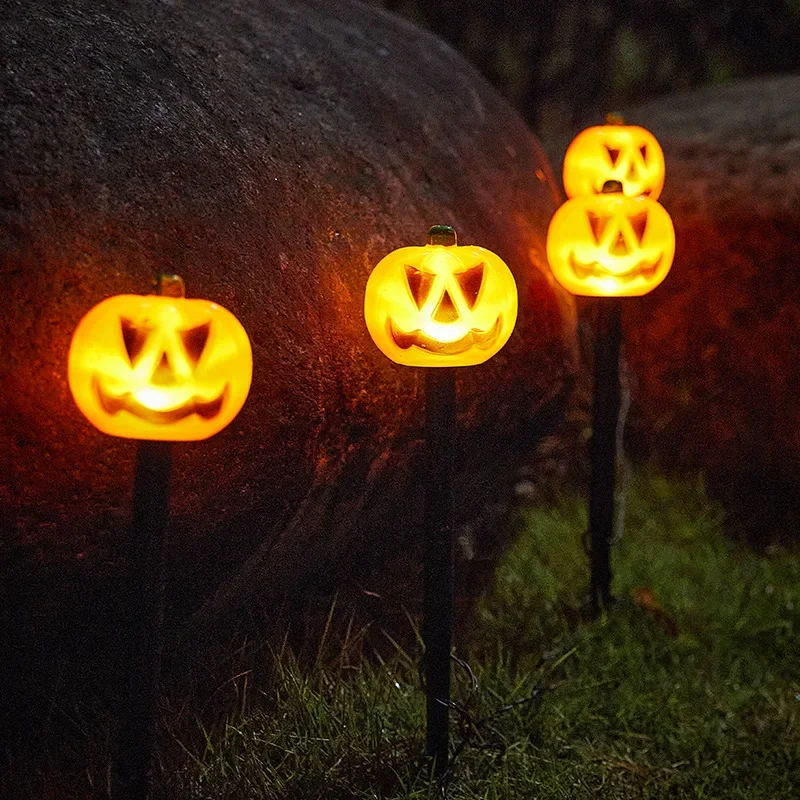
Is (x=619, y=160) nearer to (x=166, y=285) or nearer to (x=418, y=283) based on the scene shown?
(x=418, y=283)

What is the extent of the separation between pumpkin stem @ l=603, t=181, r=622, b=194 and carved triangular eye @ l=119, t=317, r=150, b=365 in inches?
72.4

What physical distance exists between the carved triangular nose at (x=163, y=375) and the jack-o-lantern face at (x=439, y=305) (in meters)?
0.65

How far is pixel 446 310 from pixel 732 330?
2772 millimetres

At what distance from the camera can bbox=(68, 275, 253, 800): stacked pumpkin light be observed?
192 cm

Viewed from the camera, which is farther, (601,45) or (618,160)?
(601,45)

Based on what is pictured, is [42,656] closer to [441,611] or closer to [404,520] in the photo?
[441,611]

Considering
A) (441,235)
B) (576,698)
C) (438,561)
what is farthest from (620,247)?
(576,698)

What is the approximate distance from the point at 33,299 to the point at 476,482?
1710 millimetres

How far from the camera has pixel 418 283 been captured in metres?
2.41

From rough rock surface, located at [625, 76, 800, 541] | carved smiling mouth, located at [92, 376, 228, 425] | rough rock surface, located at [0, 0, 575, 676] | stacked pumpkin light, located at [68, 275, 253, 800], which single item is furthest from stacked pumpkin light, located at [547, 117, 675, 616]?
carved smiling mouth, located at [92, 376, 228, 425]

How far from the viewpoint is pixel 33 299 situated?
209cm

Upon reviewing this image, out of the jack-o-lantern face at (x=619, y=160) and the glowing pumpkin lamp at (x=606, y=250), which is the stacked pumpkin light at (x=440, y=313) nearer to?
the glowing pumpkin lamp at (x=606, y=250)

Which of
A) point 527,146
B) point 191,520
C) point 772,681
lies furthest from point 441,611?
point 527,146

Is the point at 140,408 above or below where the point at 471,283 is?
below
